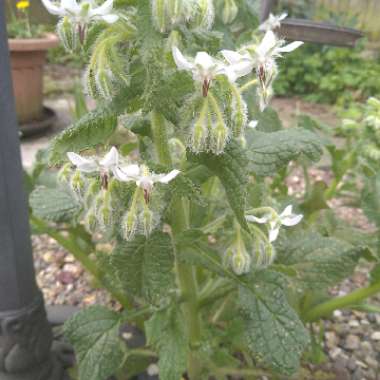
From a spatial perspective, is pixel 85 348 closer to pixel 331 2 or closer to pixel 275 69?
pixel 275 69

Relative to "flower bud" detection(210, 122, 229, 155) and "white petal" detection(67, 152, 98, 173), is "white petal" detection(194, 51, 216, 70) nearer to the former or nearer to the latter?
"flower bud" detection(210, 122, 229, 155)

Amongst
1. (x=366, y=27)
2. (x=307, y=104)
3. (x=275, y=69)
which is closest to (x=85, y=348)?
(x=275, y=69)

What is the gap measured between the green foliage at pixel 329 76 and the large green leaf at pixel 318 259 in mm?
2427

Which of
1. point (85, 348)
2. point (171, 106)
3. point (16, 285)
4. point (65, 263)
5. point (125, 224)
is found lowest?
point (65, 263)

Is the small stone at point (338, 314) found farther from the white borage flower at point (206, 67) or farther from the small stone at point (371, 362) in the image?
the white borage flower at point (206, 67)

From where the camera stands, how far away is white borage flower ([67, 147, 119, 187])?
1.93 feet

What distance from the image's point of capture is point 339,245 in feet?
3.19

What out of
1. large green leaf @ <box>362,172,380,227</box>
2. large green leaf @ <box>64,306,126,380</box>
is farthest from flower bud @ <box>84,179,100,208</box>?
large green leaf @ <box>362,172,380,227</box>

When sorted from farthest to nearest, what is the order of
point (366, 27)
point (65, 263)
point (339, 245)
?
point (366, 27) → point (65, 263) → point (339, 245)

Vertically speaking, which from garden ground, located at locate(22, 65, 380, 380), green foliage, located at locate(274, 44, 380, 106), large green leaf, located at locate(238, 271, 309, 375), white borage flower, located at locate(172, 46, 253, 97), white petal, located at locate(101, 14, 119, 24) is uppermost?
white petal, located at locate(101, 14, 119, 24)

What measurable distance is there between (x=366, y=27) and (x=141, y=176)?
4.39 metres

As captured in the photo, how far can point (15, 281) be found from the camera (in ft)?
2.95

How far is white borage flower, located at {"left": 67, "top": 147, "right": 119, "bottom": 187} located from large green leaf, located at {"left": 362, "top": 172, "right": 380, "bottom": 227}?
0.62m

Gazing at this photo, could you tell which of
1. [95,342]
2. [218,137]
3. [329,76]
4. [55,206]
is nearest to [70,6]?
[218,137]
